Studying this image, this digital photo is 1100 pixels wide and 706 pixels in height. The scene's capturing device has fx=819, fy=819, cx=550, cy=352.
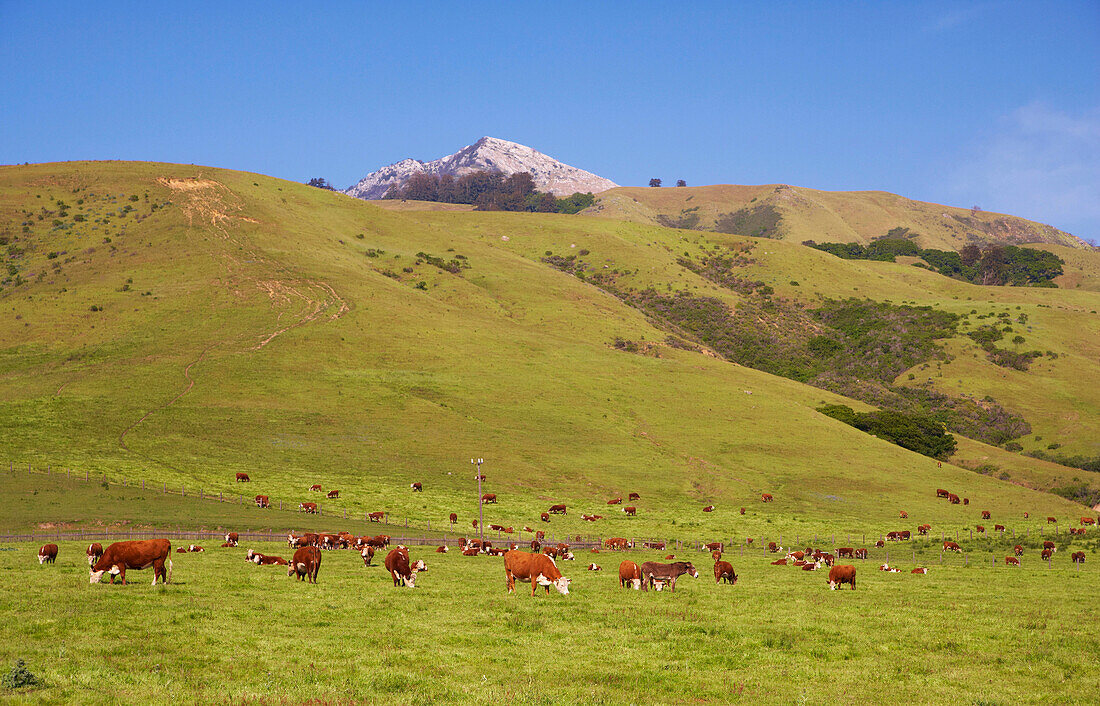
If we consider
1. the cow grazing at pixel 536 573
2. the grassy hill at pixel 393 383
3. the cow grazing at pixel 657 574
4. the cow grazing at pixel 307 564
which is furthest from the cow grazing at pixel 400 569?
the grassy hill at pixel 393 383

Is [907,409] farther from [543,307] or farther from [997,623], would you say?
[997,623]

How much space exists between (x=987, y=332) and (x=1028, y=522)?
315 ft

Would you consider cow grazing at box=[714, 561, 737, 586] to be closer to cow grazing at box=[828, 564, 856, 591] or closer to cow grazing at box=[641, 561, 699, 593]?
cow grazing at box=[828, 564, 856, 591]

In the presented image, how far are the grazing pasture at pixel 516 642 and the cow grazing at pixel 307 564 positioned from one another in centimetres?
63

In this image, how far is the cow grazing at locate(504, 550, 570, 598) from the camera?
93.6 feet

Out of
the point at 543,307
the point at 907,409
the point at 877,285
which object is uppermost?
the point at 877,285

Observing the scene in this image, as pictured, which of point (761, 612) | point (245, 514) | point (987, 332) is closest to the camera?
point (761, 612)

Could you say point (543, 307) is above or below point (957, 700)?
above

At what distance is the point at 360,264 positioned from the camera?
14475 cm

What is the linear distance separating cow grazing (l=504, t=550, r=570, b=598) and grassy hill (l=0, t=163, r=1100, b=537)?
3389cm

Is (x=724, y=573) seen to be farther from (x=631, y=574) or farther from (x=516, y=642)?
(x=516, y=642)

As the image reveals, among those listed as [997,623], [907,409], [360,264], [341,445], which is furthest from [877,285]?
[997,623]

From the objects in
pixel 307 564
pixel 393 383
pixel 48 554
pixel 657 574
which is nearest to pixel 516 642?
pixel 657 574

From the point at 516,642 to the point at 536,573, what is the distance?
854cm
